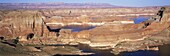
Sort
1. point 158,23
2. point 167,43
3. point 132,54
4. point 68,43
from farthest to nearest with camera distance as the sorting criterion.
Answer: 1. point 158,23
2. point 68,43
3. point 167,43
4. point 132,54

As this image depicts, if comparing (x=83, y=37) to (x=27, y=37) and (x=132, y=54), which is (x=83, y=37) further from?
(x=132, y=54)

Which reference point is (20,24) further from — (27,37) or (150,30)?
(150,30)

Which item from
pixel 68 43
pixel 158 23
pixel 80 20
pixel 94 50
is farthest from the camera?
pixel 80 20

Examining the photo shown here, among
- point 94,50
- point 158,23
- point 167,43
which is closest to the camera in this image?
point 94,50

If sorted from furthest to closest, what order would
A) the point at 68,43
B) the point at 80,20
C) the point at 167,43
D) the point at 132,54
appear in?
1. the point at 80,20
2. the point at 68,43
3. the point at 167,43
4. the point at 132,54

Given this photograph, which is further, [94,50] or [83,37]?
[83,37]

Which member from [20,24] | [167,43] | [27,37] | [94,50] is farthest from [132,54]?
[20,24]

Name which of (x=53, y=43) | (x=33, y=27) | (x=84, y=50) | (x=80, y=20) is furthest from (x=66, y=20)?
(x=84, y=50)

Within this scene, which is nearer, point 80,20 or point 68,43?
point 68,43
